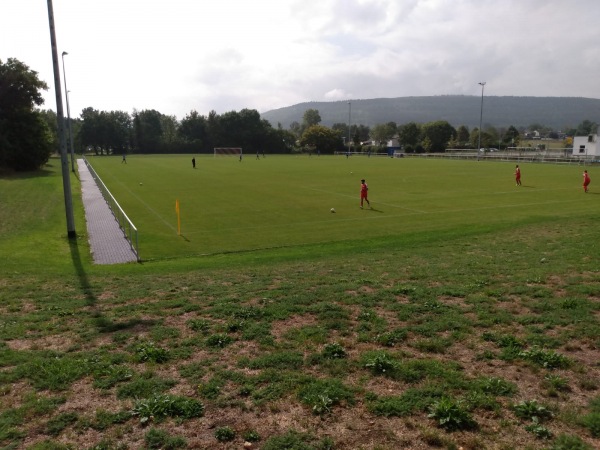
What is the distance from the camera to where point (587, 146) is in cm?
9606

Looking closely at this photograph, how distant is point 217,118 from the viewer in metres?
150

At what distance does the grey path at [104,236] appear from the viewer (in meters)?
17.9

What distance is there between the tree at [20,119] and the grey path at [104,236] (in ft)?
106

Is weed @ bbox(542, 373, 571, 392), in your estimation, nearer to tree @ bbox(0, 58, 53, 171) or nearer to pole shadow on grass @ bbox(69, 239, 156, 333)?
pole shadow on grass @ bbox(69, 239, 156, 333)

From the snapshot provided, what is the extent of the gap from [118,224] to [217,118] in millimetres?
131144

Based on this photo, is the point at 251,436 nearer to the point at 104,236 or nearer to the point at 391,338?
the point at 391,338

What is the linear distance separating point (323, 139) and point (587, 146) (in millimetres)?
70548

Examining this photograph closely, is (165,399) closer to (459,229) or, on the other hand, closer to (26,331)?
(26,331)

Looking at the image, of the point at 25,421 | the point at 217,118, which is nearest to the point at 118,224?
the point at 25,421

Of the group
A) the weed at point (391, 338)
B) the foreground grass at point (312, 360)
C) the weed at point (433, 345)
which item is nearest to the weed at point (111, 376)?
the foreground grass at point (312, 360)

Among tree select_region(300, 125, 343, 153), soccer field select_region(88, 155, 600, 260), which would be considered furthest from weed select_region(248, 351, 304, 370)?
tree select_region(300, 125, 343, 153)

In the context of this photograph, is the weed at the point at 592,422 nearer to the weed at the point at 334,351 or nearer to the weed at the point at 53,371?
the weed at the point at 334,351

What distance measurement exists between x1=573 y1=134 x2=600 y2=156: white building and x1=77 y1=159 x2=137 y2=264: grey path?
91725 millimetres

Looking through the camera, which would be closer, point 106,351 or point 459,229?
point 106,351
